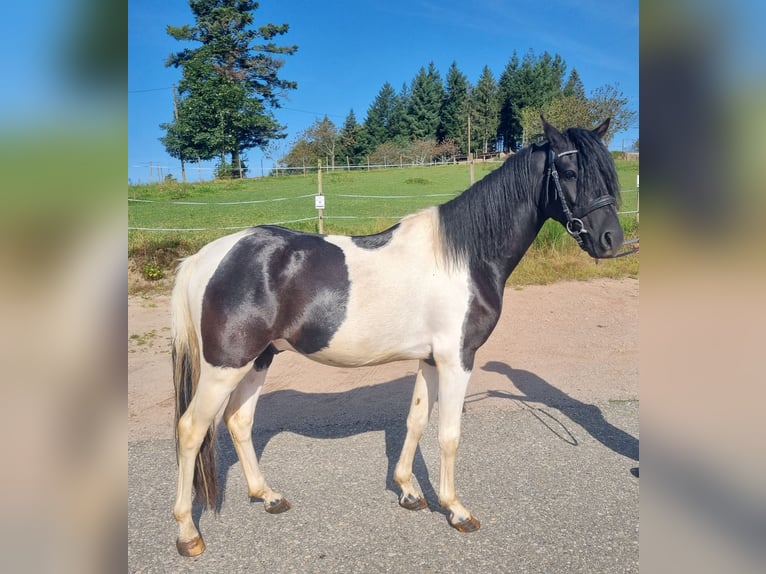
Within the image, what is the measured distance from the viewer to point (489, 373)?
556 cm

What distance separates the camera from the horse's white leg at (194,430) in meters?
2.53

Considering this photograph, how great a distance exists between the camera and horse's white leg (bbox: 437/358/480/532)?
2725 mm

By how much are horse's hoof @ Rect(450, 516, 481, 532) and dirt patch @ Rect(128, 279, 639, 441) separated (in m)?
1.69

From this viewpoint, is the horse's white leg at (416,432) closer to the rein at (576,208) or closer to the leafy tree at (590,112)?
the rein at (576,208)

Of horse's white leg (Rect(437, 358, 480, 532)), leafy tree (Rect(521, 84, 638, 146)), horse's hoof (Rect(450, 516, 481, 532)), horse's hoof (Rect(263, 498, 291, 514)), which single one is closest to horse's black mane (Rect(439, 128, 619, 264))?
horse's white leg (Rect(437, 358, 480, 532))

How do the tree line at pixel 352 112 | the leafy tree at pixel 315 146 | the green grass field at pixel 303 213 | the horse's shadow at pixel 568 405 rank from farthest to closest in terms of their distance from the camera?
the leafy tree at pixel 315 146
the tree line at pixel 352 112
the green grass field at pixel 303 213
the horse's shadow at pixel 568 405

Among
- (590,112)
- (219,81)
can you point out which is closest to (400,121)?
(219,81)

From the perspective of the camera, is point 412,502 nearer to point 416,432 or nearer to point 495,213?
point 416,432

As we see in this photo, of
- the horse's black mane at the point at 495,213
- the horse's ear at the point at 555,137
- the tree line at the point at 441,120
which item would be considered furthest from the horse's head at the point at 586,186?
the tree line at the point at 441,120

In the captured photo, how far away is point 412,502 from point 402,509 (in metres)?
0.08

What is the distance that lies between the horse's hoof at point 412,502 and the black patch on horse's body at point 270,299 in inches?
44.7
